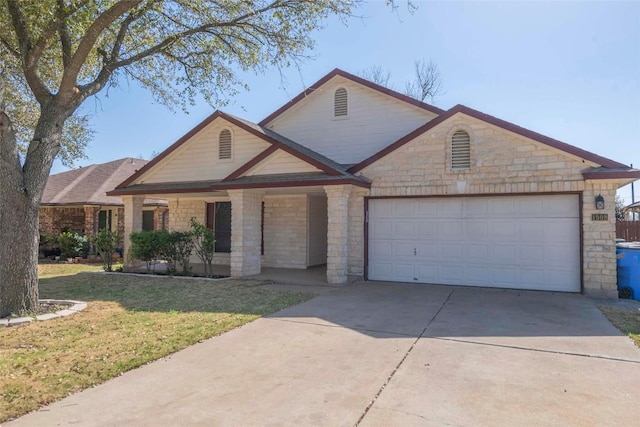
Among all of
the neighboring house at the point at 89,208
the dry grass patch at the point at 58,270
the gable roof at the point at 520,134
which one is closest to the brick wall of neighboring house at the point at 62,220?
the neighboring house at the point at 89,208

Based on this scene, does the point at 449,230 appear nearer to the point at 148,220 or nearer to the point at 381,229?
the point at 381,229

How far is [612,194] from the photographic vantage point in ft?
30.8

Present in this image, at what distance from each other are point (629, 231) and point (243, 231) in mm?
17831

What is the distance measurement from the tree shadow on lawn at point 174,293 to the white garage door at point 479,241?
3347 millimetres

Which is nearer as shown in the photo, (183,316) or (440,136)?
(183,316)

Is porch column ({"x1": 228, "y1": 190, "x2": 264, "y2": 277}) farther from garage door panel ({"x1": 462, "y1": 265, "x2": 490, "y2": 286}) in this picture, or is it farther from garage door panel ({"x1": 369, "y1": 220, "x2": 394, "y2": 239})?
garage door panel ({"x1": 462, "y1": 265, "x2": 490, "y2": 286})

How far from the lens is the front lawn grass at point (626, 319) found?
20.7ft

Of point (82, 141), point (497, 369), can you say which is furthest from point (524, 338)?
point (82, 141)

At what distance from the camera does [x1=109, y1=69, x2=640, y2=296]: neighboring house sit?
977 centimetres

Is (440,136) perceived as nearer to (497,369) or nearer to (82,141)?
(497,369)

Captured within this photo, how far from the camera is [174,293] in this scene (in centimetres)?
989

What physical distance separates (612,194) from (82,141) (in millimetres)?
20369

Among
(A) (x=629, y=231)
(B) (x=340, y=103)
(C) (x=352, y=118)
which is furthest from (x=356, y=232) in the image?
(A) (x=629, y=231)

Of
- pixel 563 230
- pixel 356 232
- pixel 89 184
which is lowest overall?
pixel 356 232
